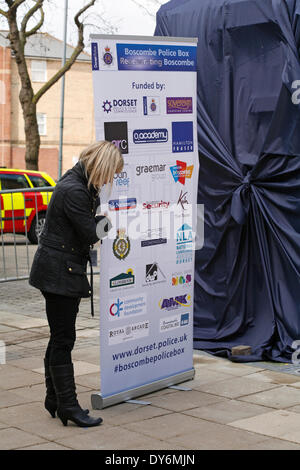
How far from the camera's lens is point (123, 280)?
221 inches

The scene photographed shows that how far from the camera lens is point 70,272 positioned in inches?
199

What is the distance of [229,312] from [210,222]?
937 mm

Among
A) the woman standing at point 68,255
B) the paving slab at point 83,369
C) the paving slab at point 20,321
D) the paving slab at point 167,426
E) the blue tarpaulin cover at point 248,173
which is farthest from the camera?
the paving slab at point 20,321

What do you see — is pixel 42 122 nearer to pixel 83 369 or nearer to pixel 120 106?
pixel 83 369

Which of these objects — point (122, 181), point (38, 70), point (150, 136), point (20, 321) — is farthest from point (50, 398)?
point (38, 70)

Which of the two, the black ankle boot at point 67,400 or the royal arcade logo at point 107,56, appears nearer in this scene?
the black ankle boot at point 67,400

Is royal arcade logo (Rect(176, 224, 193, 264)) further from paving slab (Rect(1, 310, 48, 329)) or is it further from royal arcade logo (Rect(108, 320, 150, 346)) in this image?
paving slab (Rect(1, 310, 48, 329))

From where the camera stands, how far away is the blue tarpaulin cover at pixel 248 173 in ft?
23.8

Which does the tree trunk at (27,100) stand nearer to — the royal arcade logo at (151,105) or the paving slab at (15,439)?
the royal arcade logo at (151,105)

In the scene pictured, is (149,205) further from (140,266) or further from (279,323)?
(279,323)

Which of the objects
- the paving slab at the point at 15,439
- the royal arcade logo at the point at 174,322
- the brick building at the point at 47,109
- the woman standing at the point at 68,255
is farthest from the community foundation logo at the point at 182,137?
the brick building at the point at 47,109

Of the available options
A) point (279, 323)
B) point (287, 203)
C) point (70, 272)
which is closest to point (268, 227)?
point (287, 203)

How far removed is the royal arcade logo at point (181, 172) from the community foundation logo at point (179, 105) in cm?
39

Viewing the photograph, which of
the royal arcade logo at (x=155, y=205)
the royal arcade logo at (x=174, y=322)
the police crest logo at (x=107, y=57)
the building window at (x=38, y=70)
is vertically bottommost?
the royal arcade logo at (x=174, y=322)
